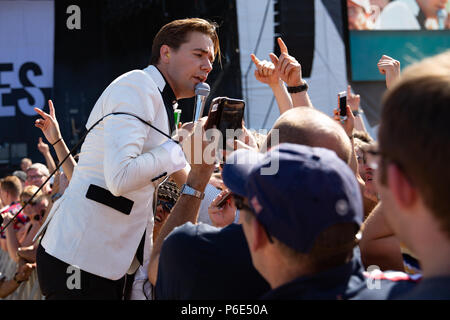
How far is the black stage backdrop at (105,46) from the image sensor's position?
8.16m

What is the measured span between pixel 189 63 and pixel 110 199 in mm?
663

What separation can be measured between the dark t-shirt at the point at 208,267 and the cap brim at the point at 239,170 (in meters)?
0.19

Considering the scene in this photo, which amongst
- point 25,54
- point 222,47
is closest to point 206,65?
point 222,47

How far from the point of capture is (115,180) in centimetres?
173

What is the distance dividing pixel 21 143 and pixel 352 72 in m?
6.11

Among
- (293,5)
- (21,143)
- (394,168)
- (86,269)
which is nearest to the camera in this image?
(394,168)

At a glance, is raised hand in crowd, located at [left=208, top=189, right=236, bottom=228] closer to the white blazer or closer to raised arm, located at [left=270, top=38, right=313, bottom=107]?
the white blazer

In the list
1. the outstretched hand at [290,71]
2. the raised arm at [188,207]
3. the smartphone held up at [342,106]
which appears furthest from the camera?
the smartphone held up at [342,106]

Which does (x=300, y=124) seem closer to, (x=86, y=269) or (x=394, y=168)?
(x=394, y=168)

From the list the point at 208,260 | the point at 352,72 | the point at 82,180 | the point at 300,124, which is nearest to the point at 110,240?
the point at 82,180

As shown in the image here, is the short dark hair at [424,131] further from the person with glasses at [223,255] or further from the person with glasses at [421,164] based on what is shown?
the person with glasses at [223,255]

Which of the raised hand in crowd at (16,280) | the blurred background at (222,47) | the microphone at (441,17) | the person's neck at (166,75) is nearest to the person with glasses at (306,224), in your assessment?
the person's neck at (166,75)

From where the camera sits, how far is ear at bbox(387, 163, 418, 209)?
0.81 metres
